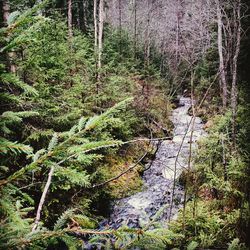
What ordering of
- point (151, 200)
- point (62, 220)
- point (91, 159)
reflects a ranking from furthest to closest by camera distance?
point (151, 200), point (91, 159), point (62, 220)

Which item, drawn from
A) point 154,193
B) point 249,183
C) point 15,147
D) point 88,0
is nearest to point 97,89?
point 154,193

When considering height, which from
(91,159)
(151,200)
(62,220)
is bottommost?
(151,200)

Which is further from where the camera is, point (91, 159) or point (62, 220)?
point (91, 159)

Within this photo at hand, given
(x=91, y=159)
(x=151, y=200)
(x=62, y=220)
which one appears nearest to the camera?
(x=62, y=220)

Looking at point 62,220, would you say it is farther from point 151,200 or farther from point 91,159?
point 151,200

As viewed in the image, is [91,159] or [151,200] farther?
[151,200]

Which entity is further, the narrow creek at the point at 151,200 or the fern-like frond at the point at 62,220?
the narrow creek at the point at 151,200

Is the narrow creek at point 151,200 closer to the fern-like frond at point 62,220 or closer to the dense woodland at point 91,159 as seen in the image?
the dense woodland at point 91,159

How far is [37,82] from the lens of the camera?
8.31 m

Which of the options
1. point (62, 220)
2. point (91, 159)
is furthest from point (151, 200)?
point (62, 220)

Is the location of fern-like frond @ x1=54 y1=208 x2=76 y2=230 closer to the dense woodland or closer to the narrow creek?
the dense woodland

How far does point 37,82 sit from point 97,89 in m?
3.84

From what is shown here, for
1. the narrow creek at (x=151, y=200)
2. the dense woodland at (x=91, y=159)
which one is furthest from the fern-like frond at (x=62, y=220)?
the narrow creek at (x=151, y=200)

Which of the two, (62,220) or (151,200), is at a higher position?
(62,220)
